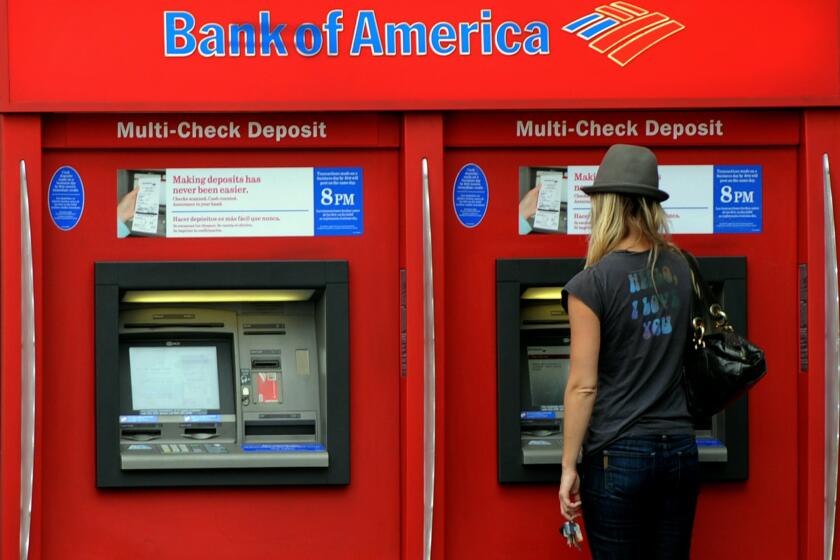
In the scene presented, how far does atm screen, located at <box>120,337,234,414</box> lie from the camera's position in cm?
481

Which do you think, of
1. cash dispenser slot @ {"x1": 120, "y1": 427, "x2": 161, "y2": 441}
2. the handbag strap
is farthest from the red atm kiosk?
the handbag strap

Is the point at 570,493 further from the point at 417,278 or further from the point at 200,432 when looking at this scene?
the point at 200,432

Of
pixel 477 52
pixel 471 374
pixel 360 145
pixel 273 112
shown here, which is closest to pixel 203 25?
pixel 273 112

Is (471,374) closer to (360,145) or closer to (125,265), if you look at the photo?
(360,145)

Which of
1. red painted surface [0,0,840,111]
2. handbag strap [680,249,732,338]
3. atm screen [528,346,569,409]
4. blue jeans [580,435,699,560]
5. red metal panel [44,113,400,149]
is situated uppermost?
red painted surface [0,0,840,111]

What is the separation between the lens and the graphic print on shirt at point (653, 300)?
12.4ft

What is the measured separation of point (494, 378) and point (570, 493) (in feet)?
3.69

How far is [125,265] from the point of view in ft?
15.4

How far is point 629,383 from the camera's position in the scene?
3.77m

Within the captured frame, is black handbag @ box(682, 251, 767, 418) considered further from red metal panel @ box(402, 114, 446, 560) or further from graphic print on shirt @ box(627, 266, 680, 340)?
red metal panel @ box(402, 114, 446, 560)

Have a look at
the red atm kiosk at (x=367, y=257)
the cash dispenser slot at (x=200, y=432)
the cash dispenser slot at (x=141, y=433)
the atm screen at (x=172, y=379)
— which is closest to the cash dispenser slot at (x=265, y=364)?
the red atm kiosk at (x=367, y=257)

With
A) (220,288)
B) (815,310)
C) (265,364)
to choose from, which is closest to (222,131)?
(220,288)

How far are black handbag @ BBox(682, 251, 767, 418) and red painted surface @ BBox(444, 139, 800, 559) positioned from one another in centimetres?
106

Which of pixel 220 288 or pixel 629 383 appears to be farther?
pixel 220 288
